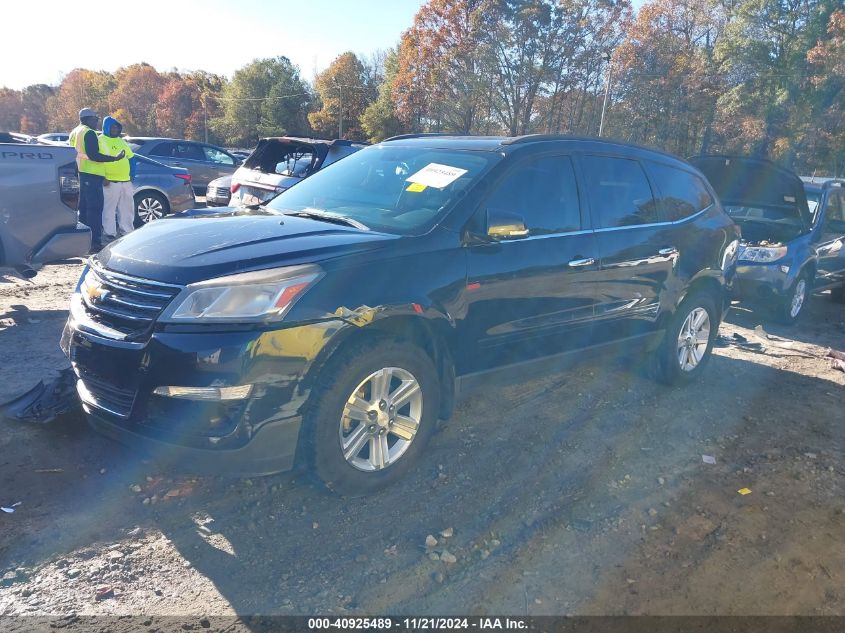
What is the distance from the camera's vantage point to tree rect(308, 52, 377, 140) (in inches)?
2071

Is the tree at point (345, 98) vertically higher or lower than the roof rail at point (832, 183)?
higher

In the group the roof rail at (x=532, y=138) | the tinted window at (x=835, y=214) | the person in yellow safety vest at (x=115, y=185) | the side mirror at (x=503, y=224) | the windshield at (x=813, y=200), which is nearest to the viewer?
the side mirror at (x=503, y=224)

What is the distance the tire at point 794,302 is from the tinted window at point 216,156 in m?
13.1

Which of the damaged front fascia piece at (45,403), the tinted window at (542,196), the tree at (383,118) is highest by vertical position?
the tree at (383,118)

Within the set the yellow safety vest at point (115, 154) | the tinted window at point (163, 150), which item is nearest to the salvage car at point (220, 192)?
the yellow safety vest at point (115, 154)

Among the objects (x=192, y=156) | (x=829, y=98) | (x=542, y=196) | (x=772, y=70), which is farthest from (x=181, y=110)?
(x=542, y=196)

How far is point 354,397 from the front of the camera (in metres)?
3.24

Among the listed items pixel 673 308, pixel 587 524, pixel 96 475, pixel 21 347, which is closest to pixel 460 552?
pixel 587 524

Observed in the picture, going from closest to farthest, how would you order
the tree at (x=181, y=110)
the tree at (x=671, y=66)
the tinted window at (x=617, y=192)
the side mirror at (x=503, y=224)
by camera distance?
the side mirror at (x=503, y=224) < the tinted window at (x=617, y=192) < the tree at (x=671, y=66) < the tree at (x=181, y=110)

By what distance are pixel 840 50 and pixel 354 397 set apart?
1335 inches

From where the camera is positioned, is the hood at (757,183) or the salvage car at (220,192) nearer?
the hood at (757,183)

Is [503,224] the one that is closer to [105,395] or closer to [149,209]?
[105,395]

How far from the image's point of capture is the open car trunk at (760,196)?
8.30 m

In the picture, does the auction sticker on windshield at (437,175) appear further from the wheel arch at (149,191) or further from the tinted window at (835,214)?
the wheel arch at (149,191)
